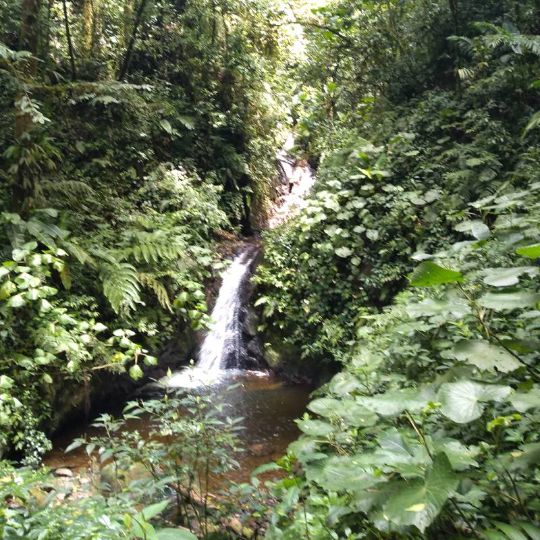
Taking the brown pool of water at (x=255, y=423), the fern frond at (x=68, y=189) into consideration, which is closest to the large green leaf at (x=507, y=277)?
the brown pool of water at (x=255, y=423)

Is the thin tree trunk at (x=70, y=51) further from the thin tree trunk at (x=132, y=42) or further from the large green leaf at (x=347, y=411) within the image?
the large green leaf at (x=347, y=411)

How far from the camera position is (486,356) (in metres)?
1.57

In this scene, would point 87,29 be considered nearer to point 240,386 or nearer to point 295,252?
point 295,252

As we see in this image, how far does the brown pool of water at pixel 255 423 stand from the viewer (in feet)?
14.7

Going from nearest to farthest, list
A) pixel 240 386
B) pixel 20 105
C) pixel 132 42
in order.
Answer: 1. pixel 20 105
2. pixel 240 386
3. pixel 132 42

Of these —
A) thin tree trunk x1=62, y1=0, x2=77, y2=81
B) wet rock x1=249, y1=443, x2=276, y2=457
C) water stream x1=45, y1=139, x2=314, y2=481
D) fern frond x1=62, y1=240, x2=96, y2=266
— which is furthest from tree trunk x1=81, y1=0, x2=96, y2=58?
wet rock x1=249, y1=443, x2=276, y2=457

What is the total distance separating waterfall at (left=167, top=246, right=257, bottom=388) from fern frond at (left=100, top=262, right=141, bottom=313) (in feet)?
6.57

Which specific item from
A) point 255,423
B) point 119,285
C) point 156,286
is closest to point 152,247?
point 156,286

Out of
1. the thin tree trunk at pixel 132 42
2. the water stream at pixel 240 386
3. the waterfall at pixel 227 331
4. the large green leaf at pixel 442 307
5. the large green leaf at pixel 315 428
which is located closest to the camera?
the large green leaf at pixel 442 307

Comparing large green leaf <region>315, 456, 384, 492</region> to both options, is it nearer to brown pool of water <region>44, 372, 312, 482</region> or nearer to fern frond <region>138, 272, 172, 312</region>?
brown pool of water <region>44, 372, 312, 482</region>

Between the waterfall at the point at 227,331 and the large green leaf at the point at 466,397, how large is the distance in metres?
5.65

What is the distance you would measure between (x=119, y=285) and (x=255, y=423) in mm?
2364

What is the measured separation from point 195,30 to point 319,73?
9.29 feet

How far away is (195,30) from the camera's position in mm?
9266
